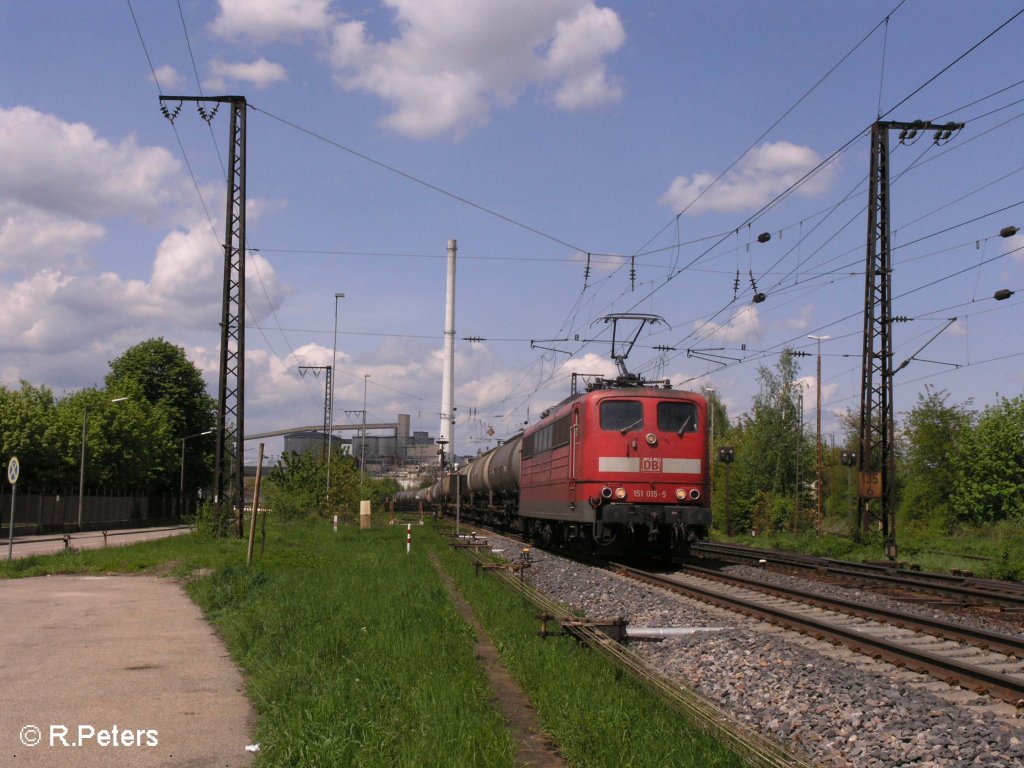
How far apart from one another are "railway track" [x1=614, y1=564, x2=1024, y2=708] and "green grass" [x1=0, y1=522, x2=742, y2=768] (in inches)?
120

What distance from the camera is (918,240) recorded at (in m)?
22.3

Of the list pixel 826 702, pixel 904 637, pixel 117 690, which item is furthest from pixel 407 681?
pixel 904 637

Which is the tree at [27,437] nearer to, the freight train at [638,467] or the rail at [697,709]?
the freight train at [638,467]

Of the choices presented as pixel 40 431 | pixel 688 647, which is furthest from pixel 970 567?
pixel 40 431

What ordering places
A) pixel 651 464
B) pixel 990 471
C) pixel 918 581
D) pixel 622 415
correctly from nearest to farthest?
pixel 918 581 → pixel 651 464 → pixel 622 415 → pixel 990 471

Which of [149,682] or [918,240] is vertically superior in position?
[918,240]

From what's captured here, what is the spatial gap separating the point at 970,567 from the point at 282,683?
17.8 meters

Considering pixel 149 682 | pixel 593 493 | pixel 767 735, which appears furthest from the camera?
pixel 593 493

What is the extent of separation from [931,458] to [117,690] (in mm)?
49998

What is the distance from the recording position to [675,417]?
2098 cm

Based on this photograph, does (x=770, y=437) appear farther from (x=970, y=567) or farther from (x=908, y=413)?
(x=970, y=567)

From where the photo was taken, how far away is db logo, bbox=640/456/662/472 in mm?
20625

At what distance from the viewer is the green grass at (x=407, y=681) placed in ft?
20.4

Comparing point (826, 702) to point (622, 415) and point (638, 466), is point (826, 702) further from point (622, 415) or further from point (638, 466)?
point (622, 415)
